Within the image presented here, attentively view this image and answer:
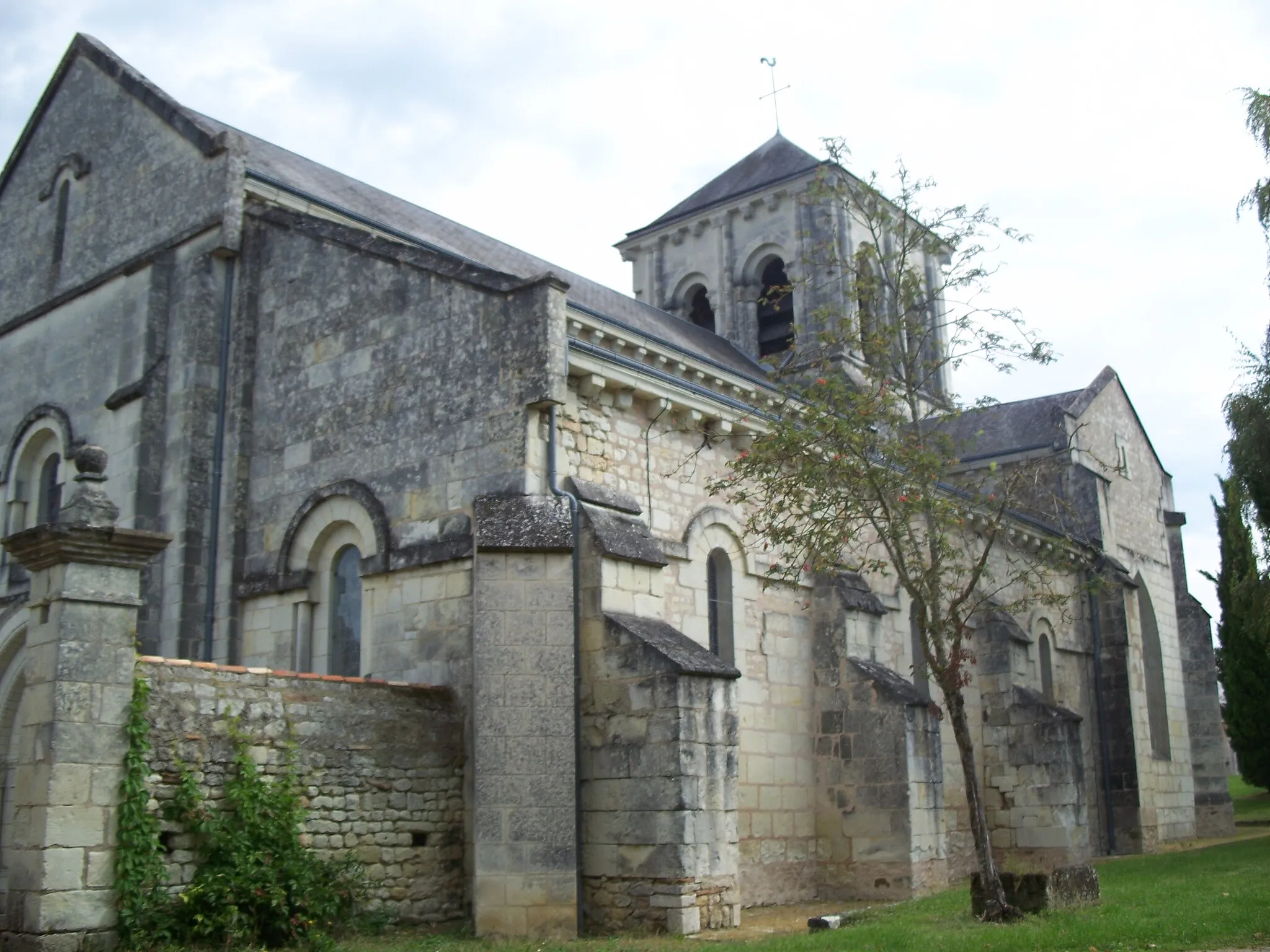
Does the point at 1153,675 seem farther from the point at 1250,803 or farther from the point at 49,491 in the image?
the point at 49,491

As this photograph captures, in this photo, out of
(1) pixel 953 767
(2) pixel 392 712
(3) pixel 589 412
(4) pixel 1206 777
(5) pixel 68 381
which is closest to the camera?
(2) pixel 392 712

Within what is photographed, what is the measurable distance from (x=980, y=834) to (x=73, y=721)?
745 cm

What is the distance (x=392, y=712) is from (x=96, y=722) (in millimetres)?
2852

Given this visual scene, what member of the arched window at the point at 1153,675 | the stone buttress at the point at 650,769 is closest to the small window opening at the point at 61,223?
the stone buttress at the point at 650,769

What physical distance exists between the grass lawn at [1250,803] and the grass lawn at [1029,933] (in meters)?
20.5

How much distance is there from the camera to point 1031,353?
12.3m

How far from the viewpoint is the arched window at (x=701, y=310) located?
100ft

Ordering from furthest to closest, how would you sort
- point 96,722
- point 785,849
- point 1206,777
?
point 1206,777 < point 785,849 < point 96,722

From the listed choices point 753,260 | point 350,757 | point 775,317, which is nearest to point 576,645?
point 350,757

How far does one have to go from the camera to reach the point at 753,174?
30359mm

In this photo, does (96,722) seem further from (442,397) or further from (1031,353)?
(1031,353)

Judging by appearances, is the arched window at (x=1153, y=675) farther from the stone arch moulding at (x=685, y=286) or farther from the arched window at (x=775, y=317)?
the stone arch moulding at (x=685, y=286)

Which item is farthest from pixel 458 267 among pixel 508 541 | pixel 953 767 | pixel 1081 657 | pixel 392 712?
pixel 1081 657

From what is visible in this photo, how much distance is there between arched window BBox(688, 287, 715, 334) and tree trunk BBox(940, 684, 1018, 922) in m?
19.9
